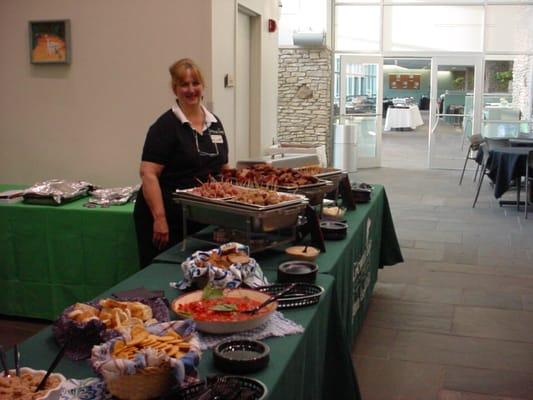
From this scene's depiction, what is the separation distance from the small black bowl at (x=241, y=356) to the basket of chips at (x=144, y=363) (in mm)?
92

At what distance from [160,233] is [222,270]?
3.11 ft

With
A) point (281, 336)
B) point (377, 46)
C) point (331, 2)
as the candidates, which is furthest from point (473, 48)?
point (281, 336)

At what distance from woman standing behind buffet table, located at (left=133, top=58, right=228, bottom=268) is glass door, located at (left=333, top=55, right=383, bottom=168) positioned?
8505 millimetres

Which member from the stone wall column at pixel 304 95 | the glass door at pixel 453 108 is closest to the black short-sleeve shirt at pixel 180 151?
the stone wall column at pixel 304 95

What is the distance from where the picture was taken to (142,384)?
137 cm

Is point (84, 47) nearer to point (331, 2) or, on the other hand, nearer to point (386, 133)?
point (331, 2)

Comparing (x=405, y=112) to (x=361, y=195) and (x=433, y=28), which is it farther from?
(x=361, y=195)

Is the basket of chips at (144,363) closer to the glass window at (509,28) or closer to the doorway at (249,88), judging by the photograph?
the doorway at (249,88)

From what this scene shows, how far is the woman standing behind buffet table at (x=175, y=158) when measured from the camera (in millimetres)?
2949

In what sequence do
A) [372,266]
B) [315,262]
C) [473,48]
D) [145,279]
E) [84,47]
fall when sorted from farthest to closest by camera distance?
[473,48], [84,47], [372,266], [315,262], [145,279]

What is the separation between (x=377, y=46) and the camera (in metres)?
11.8

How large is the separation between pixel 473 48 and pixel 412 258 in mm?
7020

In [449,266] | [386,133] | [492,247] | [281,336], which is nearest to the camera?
[281,336]

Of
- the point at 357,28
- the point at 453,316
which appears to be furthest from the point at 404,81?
the point at 453,316
